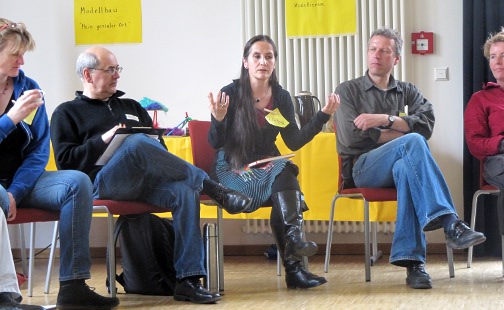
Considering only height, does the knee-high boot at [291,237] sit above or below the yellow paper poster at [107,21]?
below

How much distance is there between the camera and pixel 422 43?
477 centimetres

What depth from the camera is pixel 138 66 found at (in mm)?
5141

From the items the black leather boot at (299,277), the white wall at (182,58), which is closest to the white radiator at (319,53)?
Answer: the white wall at (182,58)

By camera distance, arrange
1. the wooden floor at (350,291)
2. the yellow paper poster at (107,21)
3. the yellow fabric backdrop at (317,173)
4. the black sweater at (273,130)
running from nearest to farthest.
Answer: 1. the wooden floor at (350,291)
2. the black sweater at (273,130)
3. the yellow fabric backdrop at (317,173)
4. the yellow paper poster at (107,21)

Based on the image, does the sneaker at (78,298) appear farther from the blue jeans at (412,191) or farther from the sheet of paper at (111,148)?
the blue jeans at (412,191)

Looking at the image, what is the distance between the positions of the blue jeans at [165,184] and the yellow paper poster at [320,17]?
1925 millimetres

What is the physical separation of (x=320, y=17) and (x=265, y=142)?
1466 mm

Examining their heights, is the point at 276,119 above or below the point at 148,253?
above

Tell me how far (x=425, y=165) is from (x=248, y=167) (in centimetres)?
75

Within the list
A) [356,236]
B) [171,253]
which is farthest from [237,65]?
[171,253]

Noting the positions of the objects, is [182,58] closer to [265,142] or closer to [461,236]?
[265,142]

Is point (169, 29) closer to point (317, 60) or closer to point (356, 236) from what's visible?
Result: point (317, 60)

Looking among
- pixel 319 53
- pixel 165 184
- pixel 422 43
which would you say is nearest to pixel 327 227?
pixel 319 53

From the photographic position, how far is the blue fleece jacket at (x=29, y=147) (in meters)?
2.93
